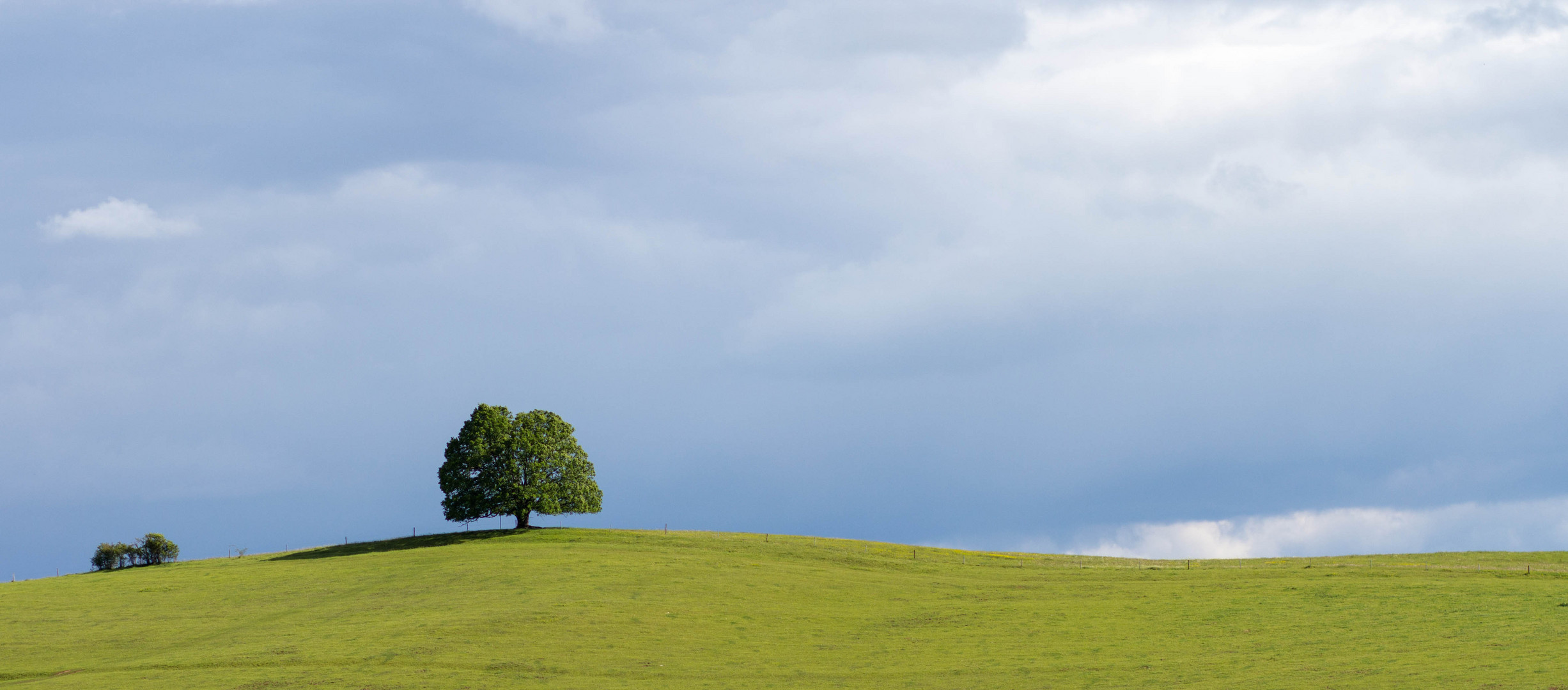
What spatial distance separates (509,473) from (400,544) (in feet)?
36.6

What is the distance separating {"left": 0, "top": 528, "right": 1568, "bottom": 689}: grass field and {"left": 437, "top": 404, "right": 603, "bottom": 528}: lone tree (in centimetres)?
463

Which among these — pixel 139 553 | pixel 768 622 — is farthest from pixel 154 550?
pixel 768 622

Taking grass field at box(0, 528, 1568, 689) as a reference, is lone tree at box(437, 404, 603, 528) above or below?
above

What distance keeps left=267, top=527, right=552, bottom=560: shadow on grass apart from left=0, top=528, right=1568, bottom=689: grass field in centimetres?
215

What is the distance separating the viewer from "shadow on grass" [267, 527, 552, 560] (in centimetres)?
9531

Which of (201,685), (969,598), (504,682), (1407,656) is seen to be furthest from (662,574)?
(1407,656)

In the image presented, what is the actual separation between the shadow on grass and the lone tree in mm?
1582

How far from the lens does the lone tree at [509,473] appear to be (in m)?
97.9

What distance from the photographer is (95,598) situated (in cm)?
7881

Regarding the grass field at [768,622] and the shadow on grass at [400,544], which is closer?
the grass field at [768,622]

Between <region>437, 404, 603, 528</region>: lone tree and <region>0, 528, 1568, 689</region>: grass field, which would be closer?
<region>0, 528, 1568, 689</region>: grass field

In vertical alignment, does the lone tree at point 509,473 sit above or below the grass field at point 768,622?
above

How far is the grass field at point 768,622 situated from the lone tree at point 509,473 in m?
4.63

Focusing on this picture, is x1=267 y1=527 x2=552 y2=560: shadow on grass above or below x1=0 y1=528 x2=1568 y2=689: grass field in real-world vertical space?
above
